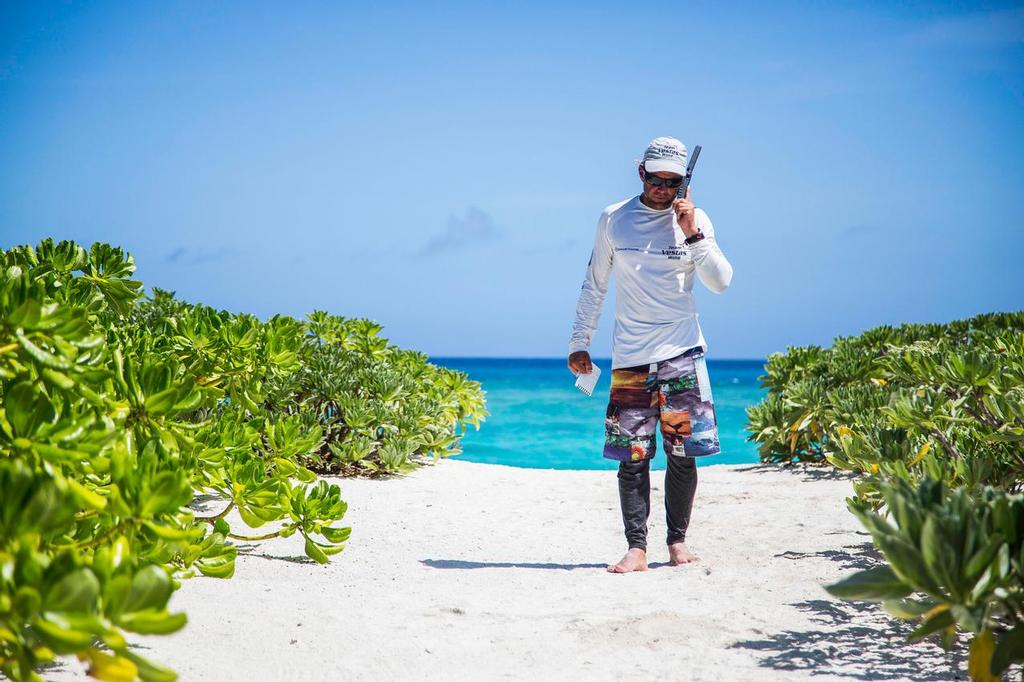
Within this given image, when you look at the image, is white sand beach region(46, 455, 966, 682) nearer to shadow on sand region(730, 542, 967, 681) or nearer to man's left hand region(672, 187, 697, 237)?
shadow on sand region(730, 542, 967, 681)

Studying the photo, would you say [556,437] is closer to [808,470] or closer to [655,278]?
[808,470]

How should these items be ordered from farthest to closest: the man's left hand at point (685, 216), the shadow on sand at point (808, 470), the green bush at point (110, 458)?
the shadow on sand at point (808, 470)
the man's left hand at point (685, 216)
the green bush at point (110, 458)

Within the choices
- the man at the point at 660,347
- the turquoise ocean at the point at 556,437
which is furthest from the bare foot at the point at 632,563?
the turquoise ocean at the point at 556,437

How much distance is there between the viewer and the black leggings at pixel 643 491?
4246mm

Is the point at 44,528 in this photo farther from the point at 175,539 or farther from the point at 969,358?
the point at 969,358

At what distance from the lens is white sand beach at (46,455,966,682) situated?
2.82 metres

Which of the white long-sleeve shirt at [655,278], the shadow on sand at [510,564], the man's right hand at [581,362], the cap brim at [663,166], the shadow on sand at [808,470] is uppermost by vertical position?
the cap brim at [663,166]

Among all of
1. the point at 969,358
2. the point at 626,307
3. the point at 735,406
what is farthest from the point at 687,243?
the point at 735,406

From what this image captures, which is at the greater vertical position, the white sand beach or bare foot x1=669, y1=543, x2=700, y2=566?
bare foot x1=669, y1=543, x2=700, y2=566

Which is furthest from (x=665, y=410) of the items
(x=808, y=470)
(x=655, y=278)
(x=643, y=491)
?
(x=808, y=470)

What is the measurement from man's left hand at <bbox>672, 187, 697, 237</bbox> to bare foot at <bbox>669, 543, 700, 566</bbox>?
1.53m

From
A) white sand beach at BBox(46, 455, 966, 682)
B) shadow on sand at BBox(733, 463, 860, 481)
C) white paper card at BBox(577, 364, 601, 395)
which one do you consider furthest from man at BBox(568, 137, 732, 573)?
shadow on sand at BBox(733, 463, 860, 481)

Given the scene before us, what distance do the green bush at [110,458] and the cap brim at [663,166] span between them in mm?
1848

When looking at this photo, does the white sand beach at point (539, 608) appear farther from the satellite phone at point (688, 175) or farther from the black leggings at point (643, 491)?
the satellite phone at point (688, 175)
